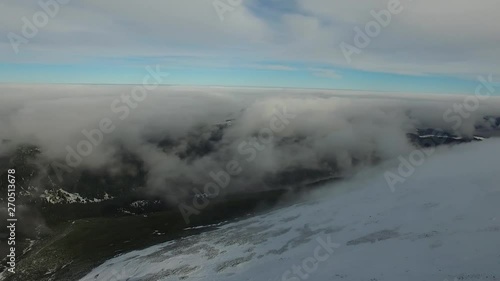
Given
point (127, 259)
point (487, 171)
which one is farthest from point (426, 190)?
point (127, 259)

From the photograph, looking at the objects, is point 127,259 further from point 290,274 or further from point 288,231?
point 290,274

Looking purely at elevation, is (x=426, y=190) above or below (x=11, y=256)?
below

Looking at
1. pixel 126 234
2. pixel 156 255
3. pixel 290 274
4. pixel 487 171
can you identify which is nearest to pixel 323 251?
pixel 290 274

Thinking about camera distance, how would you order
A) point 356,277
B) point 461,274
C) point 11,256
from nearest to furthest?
point 461,274
point 356,277
point 11,256

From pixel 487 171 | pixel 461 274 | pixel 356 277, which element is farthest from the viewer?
pixel 487 171

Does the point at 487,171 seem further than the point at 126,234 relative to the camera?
No

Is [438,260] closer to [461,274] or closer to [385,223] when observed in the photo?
[461,274]
